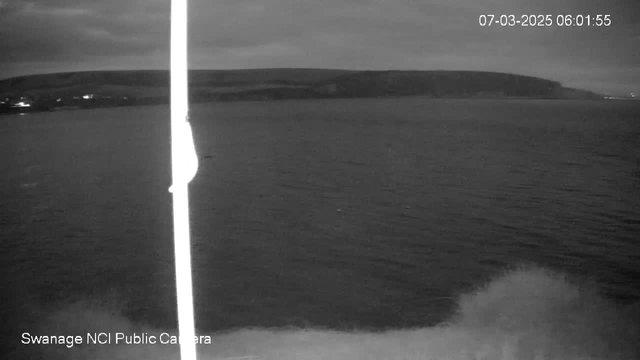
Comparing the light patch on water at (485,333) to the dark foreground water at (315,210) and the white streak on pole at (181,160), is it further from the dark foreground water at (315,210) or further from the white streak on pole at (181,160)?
the white streak on pole at (181,160)

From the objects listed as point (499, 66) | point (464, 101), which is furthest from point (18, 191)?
point (499, 66)

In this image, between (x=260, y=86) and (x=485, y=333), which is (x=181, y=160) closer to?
(x=260, y=86)

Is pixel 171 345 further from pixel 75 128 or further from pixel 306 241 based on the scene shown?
pixel 75 128

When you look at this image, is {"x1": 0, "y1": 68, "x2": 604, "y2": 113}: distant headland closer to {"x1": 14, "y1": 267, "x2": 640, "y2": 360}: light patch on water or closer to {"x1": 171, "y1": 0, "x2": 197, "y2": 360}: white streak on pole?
→ {"x1": 171, "y1": 0, "x2": 197, "y2": 360}: white streak on pole

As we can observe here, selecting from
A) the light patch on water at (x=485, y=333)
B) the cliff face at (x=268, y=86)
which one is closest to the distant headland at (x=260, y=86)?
the cliff face at (x=268, y=86)

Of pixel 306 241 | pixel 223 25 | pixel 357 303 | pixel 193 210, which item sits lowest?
pixel 357 303

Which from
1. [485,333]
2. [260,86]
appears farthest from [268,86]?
[485,333]

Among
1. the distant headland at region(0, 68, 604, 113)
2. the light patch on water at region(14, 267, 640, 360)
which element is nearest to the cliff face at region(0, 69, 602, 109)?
the distant headland at region(0, 68, 604, 113)
